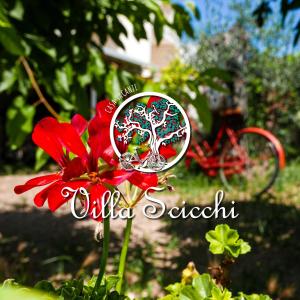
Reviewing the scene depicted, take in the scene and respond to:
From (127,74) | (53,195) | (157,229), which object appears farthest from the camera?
(157,229)

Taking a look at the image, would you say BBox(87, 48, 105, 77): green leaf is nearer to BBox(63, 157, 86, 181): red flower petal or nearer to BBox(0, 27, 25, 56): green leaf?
BBox(0, 27, 25, 56): green leaf

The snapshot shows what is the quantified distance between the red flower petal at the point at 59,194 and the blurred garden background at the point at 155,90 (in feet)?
1.02

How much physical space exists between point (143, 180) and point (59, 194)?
0.09 meters

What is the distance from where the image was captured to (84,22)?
194 centimetres

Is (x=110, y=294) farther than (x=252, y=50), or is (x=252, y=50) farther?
(x=252, y=50)

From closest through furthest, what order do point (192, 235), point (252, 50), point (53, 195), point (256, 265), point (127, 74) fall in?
point (53, 195) < point (127, 74) < point (256, 265) < point (192, 235) < point (252, 50)

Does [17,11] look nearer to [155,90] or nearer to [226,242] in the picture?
[155,90]

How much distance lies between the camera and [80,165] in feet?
1.60

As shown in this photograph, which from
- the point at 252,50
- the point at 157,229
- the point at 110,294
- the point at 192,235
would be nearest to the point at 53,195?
the point at 110,294

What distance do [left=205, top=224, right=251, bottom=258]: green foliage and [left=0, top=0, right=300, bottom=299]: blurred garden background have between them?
0.30 m

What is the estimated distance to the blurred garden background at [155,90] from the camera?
1.65 metres

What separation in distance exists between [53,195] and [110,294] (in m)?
0.13

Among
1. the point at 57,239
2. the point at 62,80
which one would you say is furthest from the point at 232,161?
the point at 62,80

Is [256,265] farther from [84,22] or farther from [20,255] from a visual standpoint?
[84,22]
